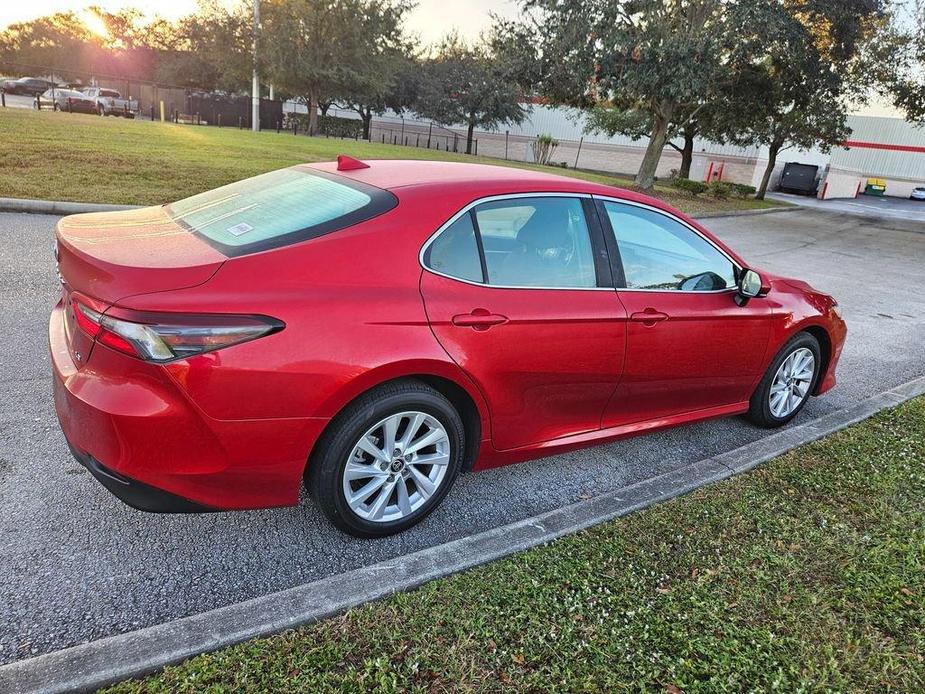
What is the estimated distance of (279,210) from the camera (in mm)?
3012

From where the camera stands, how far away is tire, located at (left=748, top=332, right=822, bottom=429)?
4320 mm

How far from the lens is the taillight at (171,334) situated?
230 centimetres

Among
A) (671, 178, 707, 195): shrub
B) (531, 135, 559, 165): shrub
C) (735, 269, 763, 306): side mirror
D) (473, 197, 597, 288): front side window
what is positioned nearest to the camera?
(473, 197, 597, 288): front side window

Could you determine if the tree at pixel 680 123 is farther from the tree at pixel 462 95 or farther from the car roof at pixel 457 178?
the car roof at pixel 457 178

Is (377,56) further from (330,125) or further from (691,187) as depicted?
(691,187)

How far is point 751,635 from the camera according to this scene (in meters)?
2.45

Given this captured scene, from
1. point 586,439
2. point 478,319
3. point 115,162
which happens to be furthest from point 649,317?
point 115,162

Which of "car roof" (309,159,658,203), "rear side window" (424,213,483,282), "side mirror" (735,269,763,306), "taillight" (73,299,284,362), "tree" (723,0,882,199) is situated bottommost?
"taillight" (73,299,284,362)

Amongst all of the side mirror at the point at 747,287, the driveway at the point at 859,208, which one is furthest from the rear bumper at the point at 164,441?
the driveway at the point at 859,208

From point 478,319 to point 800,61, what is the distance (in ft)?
66.4

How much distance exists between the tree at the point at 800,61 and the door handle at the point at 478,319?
17.3 metres

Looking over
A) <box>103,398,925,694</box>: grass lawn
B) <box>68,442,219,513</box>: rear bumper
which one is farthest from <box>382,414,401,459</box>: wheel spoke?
<box>68,442,219,513</box>: rear bumper

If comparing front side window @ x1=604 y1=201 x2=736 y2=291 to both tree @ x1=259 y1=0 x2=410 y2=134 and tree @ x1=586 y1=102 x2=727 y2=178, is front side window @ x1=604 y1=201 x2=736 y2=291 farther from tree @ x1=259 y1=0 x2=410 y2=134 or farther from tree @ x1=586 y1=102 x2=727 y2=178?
tree @ x1=259 y1=0 x2=410 y2=134

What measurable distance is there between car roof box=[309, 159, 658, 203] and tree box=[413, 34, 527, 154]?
4307 cm
